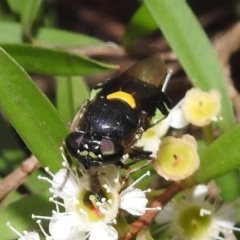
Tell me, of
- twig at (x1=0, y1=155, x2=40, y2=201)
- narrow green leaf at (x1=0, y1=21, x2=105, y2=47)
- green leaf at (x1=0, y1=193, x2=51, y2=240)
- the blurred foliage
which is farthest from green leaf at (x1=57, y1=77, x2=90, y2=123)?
green leaf at (x1=0, y1=193, x2=51, y2=240)

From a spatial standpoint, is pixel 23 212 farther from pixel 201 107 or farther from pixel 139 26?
pixel 139 26

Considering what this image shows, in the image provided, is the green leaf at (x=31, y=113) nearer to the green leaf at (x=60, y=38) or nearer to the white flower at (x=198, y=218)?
the white flower at (x=198, y=218)

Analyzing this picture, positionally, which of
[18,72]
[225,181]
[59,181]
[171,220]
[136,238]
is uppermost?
[18,72]

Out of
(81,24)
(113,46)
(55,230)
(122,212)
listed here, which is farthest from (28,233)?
(81,24)

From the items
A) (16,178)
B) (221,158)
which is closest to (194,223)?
(221,158)

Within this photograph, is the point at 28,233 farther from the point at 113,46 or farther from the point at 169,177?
the point at 113,46

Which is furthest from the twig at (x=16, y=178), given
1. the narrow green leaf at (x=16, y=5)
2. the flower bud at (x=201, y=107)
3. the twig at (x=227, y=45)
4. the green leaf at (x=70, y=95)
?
the twig at (x=227, y=45)
